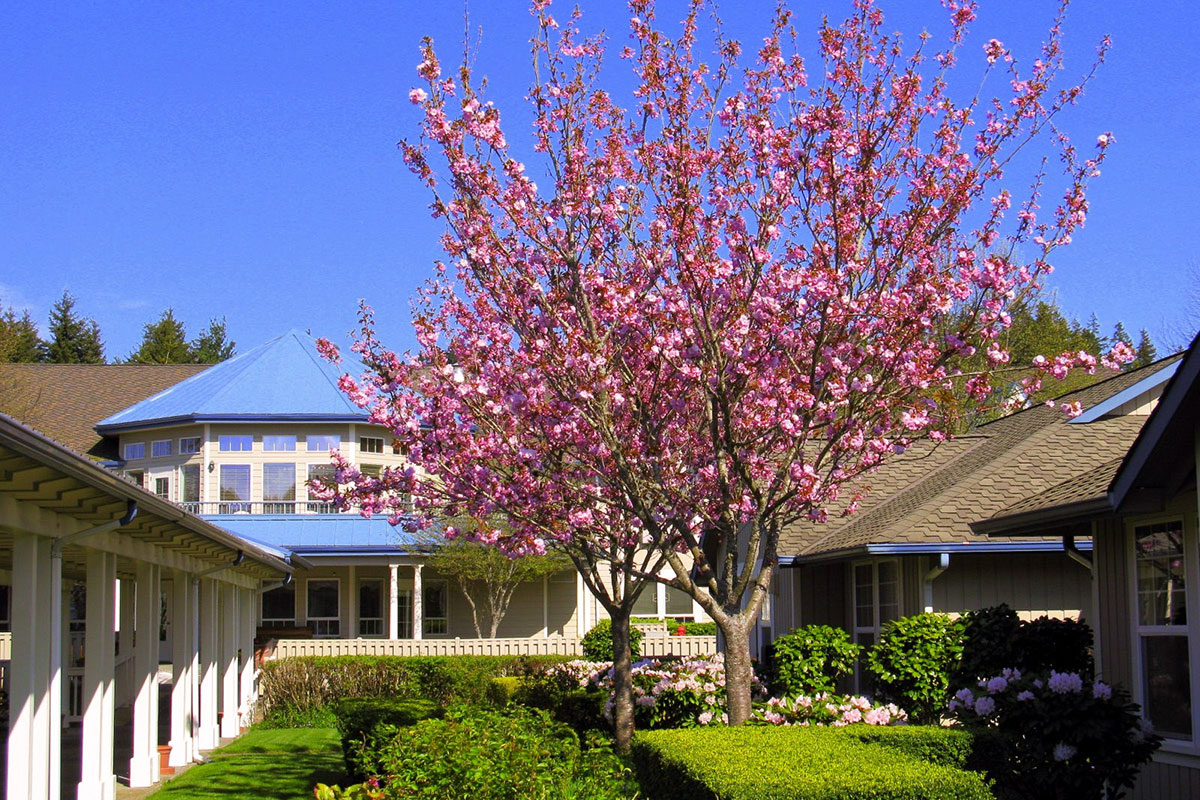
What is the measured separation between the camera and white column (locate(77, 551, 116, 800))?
1230 centimetres

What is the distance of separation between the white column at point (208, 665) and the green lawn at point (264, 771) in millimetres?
300

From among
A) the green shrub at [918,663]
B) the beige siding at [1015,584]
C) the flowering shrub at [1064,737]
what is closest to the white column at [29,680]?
the flowering shrub at [1064,737]

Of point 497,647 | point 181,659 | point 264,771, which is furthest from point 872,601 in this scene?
point 497,647

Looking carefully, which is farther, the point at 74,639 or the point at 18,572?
the point at 74,639

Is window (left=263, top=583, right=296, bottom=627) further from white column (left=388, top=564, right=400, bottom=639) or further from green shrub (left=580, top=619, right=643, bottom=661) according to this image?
green shrub (left=580, top=619, right=643, bottom=661)

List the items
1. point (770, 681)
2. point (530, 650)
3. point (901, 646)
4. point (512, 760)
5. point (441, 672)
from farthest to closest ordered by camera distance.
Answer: point (530, 650)
point (441, 672)
point (770, 681)
point (901, 646)
point (512, 760)

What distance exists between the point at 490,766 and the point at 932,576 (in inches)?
378

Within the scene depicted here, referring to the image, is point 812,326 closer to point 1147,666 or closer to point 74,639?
point 1147,666

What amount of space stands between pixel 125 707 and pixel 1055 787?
22.8 metres

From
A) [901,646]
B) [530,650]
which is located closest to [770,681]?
[901,646]

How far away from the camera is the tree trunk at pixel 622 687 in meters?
14.5

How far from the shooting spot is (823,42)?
10781 mm

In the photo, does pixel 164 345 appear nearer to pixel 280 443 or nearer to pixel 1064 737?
pixel 280 443

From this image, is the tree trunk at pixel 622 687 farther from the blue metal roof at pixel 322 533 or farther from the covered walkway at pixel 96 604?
the blue metal roof at pixel 322 533
